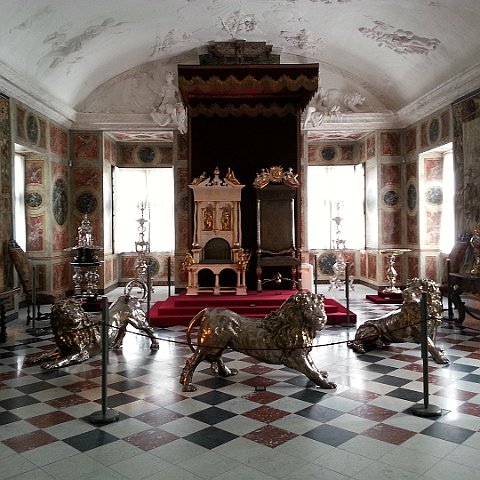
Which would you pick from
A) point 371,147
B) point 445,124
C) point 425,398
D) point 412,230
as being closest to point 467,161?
point 445,124

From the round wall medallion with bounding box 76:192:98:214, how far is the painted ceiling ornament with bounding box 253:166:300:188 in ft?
16.5

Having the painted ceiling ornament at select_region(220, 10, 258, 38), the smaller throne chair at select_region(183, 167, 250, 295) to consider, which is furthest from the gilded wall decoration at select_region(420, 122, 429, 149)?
the smaller throne chair at select_region(183, 167, 250, 295)

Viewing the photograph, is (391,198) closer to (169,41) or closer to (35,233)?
(169,41)

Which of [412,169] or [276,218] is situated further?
[412,169]

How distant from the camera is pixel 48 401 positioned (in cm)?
501

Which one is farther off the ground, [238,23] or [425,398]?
[238,23]

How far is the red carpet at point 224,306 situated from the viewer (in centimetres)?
902

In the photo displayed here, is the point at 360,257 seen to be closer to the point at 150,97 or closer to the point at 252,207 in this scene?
the point at 252,207

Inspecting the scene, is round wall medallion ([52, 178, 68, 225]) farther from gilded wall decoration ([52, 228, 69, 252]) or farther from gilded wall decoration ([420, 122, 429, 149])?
gilded wall decoration ([420, 122, 429, 149])

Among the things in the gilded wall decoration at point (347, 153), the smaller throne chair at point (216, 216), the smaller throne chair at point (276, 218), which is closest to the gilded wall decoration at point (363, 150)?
the gilded wall decoration at point (347, 153)

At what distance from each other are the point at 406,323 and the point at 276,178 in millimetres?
5311

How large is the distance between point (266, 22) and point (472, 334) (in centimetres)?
813

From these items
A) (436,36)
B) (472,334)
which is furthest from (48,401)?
(436,36)

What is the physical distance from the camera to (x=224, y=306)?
958 centimetres
